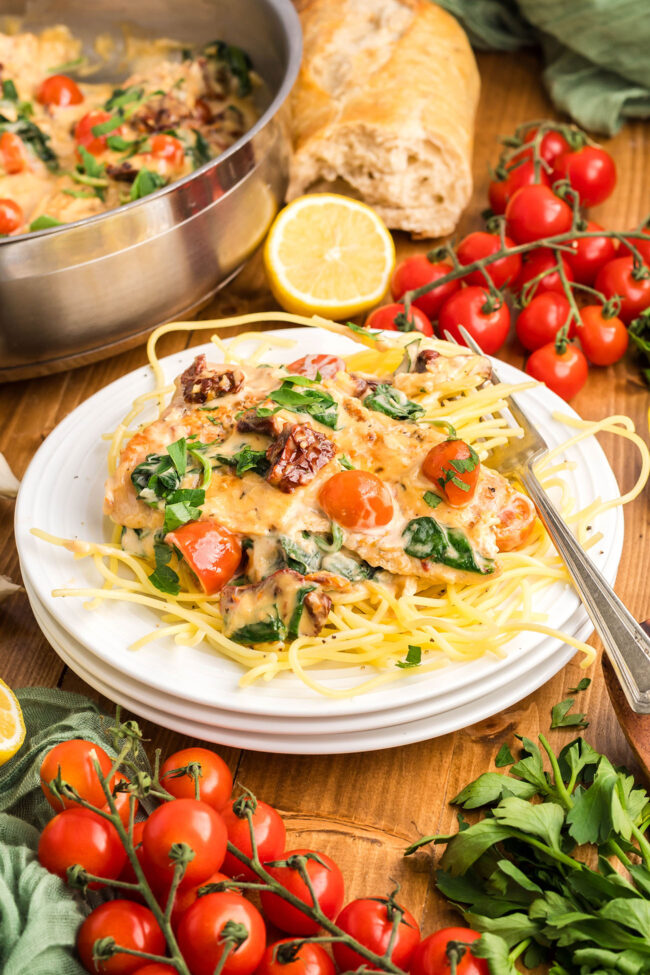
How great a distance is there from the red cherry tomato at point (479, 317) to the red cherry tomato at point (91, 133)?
1660 mm

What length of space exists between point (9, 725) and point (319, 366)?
53.1 inches

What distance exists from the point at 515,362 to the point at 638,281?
555 mm

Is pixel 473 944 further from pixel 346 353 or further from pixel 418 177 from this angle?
pixel 418 177

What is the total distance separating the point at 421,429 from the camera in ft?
9.02

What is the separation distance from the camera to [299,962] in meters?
1.96

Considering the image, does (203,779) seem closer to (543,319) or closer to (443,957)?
(443,957)

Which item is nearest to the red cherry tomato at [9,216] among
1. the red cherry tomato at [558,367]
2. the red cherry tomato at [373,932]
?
the red cherry tomato at [558,367]

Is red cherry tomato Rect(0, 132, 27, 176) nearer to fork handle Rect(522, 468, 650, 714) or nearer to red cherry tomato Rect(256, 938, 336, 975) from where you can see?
fork handle Rect(522, 468, 650, 714)

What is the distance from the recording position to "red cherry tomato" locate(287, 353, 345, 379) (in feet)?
9.90

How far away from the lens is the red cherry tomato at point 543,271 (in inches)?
158

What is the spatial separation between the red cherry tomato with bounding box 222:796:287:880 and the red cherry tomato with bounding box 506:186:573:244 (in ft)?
9.12

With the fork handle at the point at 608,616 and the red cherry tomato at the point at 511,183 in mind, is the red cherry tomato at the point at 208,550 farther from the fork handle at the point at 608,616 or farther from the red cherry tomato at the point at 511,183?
the red cherry tomato at the point at 511,183

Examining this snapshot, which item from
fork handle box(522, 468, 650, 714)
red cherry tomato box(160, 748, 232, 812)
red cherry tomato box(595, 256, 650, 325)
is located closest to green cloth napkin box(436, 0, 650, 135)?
red cherry tomato box(595, 256, 650, 325)

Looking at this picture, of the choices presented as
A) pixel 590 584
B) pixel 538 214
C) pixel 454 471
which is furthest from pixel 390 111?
pixel 590 584
